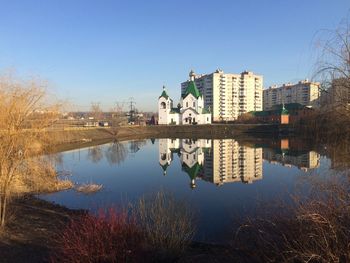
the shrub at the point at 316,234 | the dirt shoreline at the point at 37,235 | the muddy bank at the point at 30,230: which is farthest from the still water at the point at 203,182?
the shrub at the point at 316,234

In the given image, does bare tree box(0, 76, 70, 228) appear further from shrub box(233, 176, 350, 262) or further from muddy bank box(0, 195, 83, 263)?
shrub box(233, 176, 350, 262)

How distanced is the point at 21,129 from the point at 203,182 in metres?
17.3

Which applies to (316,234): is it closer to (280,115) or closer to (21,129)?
(21,129)

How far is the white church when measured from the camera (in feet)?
323

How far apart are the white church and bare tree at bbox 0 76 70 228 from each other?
8633 centimetres

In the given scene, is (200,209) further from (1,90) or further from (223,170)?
(223,170)

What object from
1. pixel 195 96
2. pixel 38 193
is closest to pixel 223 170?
pixel 38 193

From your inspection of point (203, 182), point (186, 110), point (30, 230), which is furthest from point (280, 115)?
point (30, 230)

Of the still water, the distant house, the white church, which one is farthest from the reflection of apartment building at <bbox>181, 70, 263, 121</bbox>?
the still water

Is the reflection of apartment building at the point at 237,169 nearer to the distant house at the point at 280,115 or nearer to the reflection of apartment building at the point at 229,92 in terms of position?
the distant house at the point at 280,115

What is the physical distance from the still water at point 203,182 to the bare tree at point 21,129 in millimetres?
3752

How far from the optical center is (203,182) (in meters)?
26.5

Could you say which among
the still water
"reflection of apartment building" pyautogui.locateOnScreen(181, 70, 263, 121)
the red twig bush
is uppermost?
"reflection of apartment building" pyautogui.locateOnScreen(181, 70, 263, 121)

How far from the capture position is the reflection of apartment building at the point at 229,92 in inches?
5497
